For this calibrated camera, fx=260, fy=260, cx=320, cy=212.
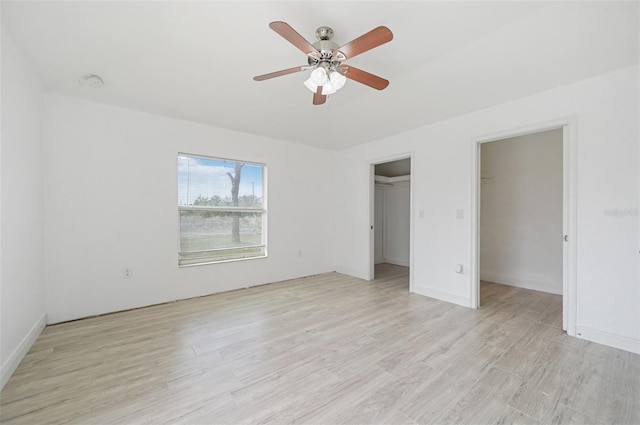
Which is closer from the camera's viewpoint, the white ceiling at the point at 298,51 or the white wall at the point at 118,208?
the white ceiling at the point at 298,51

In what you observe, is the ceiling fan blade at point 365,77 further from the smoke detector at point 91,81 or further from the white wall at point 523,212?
the white wall at point 523,212

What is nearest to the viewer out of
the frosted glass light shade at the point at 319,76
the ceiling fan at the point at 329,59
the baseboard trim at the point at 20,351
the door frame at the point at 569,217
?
the ceiling fan at the point at 329,59

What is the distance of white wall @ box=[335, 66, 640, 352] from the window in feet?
8.65

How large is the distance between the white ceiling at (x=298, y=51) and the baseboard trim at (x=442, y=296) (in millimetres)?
2376

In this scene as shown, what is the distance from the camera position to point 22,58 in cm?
218

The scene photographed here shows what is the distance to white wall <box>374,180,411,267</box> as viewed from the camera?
598 cm

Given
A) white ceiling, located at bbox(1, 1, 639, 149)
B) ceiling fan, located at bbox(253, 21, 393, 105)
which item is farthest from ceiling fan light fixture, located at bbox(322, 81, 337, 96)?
white ceiling, located at bbox(1, 1, 639, 149)

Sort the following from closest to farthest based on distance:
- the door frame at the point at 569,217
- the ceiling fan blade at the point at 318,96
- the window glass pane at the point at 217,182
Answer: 1. the ceiling fan blade at the point at 318,96
2. the door frame at the point at 569,217
3. the window glass pane at the point at 217,182

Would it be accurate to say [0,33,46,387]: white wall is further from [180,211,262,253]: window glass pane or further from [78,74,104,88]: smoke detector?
[180,211,262,253]: window glass pane

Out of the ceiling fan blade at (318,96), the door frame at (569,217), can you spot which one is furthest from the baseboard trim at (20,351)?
the door frame at (569,217)

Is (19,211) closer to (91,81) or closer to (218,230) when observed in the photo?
A: (91,81)

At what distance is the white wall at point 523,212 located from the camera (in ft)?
12.8

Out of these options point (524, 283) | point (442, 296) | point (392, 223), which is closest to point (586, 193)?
point (442, 296)

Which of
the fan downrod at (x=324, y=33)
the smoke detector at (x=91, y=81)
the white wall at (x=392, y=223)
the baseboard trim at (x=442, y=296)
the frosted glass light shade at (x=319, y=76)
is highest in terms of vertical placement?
the fan downrod at (x=324, y=33)
